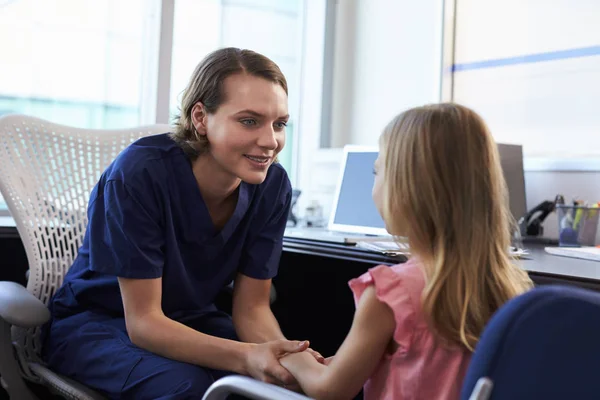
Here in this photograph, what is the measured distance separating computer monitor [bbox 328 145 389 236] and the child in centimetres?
95

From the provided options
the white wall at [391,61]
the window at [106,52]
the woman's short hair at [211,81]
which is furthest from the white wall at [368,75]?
the woman's short hair at [211,81]

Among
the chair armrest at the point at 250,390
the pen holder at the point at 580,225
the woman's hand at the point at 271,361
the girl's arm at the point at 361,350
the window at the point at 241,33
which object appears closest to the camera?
the chair armrest at the point at 250,390

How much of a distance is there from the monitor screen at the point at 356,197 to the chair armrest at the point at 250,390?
1062 mm

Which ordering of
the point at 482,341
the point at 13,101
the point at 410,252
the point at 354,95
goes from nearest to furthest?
the point at 482,341
the point at 410,252
the point at 13,101
the point at 354,95

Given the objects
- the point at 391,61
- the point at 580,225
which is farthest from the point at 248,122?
the point at 391,61

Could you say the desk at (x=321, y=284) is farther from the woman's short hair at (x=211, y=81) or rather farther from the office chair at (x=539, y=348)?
the office chair at (x=539, y=348)

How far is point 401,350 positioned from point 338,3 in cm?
231

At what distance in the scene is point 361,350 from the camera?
0.90 metres

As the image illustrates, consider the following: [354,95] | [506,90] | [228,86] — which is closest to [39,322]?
[228,86]

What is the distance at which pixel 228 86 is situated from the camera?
4.28 ft

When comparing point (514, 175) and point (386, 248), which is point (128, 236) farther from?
point (514, 175)

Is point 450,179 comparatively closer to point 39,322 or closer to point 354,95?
point 39,322

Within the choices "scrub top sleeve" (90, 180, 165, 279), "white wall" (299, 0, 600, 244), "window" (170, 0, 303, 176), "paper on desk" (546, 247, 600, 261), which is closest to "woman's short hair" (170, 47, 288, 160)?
"scrub top sleeve" (90, 180, 165, 279)

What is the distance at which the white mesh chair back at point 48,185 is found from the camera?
1.49 metres
